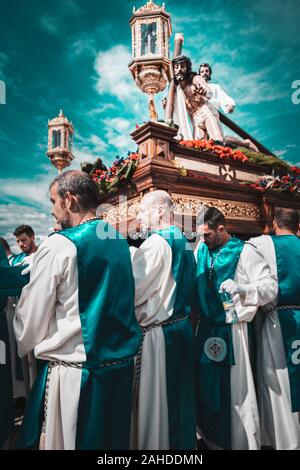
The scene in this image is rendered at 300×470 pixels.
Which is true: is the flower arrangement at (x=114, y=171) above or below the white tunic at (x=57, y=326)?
above

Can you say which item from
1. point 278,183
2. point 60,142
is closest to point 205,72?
point 278,183

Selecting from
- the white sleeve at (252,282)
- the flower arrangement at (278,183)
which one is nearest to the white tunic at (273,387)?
the white sleeve at (252,282)

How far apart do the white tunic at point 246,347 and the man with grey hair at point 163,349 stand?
1.42ft

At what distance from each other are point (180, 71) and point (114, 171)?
116 inches

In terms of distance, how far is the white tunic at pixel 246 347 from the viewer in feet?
8.09

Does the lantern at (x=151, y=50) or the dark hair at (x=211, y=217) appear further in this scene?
the lantern at (x=151, y=50)

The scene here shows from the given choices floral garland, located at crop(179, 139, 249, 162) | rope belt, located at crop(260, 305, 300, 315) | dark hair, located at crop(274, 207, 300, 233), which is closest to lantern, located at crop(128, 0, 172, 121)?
floral garland, located at crop(179, 139, 249, 162)

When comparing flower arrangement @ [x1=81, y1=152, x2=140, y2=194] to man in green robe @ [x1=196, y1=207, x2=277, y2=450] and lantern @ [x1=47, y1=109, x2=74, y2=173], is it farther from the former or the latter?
lantern @ [x1=47, y1=109, x2=74, y2=173]

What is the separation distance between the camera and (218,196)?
4.78m

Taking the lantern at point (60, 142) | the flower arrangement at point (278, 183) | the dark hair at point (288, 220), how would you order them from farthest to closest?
1. the lantern at point (60, 142)
2. the flower arrangement at point (278, 183)
3. the dark hair at point (288, 220)

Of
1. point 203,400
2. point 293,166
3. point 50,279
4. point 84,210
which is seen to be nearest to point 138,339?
point 50,279

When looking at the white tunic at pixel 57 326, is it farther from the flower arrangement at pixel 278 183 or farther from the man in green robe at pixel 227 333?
the flower arrangement at pixel 278 183

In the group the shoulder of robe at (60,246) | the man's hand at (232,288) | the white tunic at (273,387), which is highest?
the shoulder of robe at (60,246)

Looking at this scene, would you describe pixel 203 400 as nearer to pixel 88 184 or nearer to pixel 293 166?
pixel 88 184
